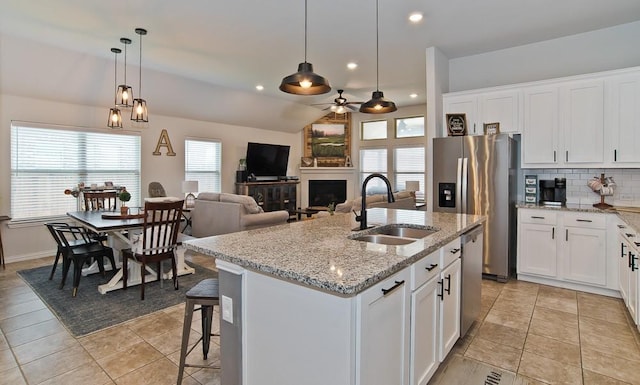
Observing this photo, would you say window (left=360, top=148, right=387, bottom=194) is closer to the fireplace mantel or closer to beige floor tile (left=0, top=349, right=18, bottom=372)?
the fireplace mantel

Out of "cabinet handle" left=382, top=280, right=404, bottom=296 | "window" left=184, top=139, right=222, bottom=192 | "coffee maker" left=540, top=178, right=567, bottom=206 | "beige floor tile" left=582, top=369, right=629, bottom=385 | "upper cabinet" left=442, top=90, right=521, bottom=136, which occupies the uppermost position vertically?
"upper cabinet" left=442, top=90, right=521, bottom=136

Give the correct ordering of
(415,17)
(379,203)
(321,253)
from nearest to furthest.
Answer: (321,253)
(415,17)
(379,203)

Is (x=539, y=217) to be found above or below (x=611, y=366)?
above

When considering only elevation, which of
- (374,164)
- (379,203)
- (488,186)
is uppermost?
(374,164)

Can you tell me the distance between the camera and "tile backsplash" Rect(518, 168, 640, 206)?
393 cm

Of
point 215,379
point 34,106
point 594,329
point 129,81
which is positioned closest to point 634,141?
point 594,329

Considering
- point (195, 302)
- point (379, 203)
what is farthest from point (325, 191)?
point (195, 302)

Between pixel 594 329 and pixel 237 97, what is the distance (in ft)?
22.8

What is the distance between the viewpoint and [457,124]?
15.0ft

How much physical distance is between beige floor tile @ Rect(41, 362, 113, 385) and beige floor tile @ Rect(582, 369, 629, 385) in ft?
10.4

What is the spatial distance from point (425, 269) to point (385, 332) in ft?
1.71

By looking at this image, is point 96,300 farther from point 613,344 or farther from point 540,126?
point 540,126

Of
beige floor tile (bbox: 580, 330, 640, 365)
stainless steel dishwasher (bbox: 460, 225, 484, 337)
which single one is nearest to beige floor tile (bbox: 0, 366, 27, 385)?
stainless steel dishwasher (bbox: 460, 225, 484, 337)

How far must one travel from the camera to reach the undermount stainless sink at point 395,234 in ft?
7.79
